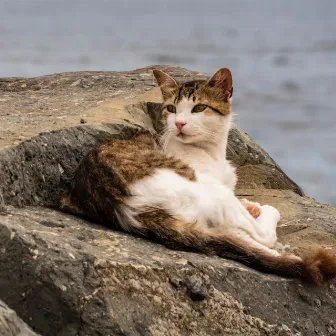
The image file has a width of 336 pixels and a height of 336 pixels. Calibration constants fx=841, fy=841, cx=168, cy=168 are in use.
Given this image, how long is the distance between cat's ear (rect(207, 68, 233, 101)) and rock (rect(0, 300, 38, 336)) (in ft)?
8.80

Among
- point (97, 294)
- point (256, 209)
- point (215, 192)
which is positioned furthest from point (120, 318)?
point (256, 209)

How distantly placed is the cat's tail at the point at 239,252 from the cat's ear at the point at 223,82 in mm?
1475

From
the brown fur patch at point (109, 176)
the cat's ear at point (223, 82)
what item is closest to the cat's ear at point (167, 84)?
the cat's ear at point (223, 82)

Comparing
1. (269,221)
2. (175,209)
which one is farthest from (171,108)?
(175,209)

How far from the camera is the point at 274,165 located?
6906 millimetres

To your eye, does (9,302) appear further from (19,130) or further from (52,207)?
(19,130)

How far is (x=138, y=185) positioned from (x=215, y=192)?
1.52ft

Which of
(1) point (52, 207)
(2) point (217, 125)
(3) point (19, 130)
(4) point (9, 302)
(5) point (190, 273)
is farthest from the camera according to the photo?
(2) point (217, 125)

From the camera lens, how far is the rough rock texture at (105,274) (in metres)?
3.67

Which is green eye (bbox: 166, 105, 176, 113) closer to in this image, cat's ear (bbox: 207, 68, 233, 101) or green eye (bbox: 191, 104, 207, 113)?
green eye (bbox: 191, 104, 207, 113)

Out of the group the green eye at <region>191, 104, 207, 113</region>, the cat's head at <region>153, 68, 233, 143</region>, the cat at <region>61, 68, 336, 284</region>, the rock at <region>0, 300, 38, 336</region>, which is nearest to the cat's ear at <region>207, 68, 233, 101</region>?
the cat's head at <region>153, 68, 233, 143</region>

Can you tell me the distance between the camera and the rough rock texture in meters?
3.67

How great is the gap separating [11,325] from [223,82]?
283 cm

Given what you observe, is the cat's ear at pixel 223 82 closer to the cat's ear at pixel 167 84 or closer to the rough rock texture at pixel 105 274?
the cat's ear at pixel 167 84
